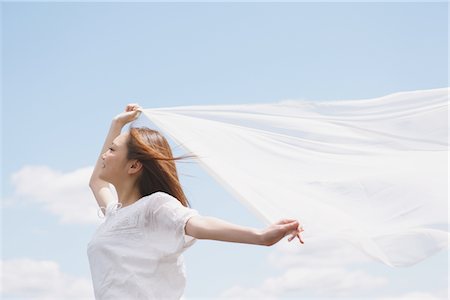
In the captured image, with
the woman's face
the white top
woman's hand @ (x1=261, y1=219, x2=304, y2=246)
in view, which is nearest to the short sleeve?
the white top

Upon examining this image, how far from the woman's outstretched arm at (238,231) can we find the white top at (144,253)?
187mm

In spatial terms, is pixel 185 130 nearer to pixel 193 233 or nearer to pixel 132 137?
pixel 132 137

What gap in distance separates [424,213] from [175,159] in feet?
4.63

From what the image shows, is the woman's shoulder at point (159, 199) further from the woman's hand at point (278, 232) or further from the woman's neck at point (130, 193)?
the woman's hand at point (278, 232)

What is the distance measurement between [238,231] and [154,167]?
1.00 metres

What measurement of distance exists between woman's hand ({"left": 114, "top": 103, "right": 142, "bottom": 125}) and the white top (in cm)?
88

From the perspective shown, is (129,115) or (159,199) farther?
(129,115)

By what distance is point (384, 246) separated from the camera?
152 inches

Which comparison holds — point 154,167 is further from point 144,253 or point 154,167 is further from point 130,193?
point 144,253

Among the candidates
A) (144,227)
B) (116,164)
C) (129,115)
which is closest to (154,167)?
(116,164)

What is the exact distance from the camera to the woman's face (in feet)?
14.3

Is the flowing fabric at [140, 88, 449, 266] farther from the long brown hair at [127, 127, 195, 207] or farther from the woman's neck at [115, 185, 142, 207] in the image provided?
the woman's neck at [115, 185, 142, 207]

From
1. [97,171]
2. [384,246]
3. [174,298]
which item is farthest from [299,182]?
[97,171]

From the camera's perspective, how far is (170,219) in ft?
13.0
